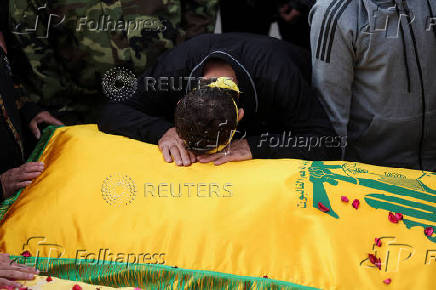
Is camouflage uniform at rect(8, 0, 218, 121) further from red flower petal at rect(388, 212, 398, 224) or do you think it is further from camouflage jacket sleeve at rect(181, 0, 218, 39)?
red flower petal at rect(388, 212, 398, 224)

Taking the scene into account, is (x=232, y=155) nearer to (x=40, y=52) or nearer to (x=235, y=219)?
(x=235, y=219)

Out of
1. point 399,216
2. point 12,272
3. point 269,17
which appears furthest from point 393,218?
point 269,17

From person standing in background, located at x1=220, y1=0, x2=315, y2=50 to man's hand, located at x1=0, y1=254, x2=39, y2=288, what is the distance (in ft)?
4.09

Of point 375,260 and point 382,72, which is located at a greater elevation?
point 382,72

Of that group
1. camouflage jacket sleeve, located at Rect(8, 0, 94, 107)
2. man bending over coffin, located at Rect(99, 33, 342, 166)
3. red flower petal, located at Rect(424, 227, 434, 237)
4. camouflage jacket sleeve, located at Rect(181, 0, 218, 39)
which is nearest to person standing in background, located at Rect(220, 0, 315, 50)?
camouflage jacket sleeve, located at Rect(181, 0, 218, 39)

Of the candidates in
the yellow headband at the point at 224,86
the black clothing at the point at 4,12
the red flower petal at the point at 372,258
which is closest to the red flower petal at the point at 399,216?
the red flower petal at the point at 372,258

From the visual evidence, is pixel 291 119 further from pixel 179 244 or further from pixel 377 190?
pixel 179 244

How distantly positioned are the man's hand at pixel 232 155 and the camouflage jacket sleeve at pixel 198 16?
0.67 metres

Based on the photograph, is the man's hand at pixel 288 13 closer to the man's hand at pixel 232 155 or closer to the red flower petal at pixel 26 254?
the man's hand at pixel 232 155

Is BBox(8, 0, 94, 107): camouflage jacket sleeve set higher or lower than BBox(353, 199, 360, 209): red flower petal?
higher

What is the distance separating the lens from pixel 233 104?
1200mm

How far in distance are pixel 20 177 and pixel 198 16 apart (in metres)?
0.93

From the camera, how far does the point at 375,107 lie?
1.42 metres

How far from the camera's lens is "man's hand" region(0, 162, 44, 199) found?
124 centimetres
